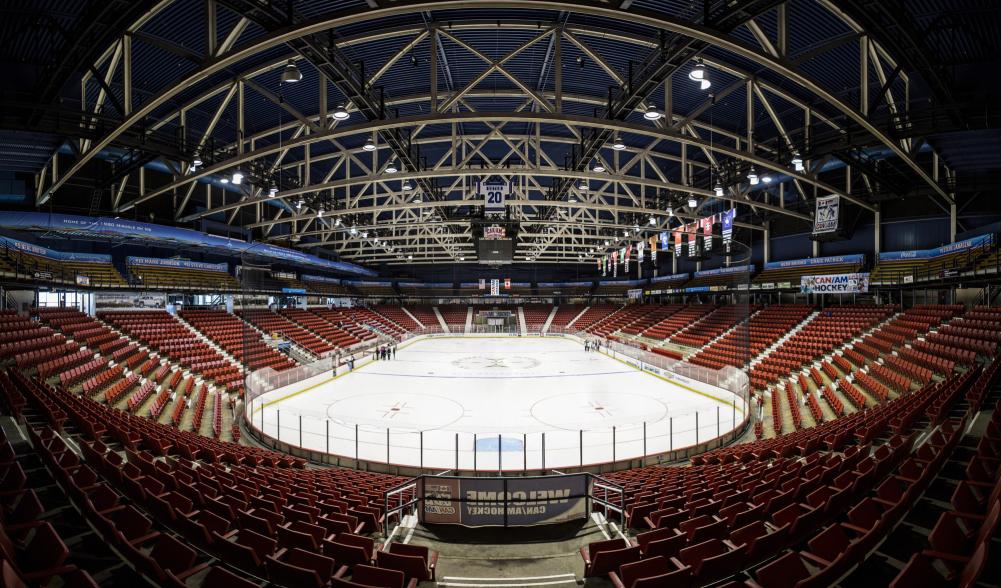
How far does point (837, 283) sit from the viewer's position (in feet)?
76.2

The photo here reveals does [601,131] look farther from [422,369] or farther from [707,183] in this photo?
[422,369]

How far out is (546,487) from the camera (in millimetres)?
6176

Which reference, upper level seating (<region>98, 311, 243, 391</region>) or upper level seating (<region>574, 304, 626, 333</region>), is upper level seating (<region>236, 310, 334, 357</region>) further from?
upper level seating (<region>574, 304, 626, 333</region>)

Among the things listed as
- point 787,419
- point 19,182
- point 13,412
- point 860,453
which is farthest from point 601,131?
point 19,182

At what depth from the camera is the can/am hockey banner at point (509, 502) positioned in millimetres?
6148

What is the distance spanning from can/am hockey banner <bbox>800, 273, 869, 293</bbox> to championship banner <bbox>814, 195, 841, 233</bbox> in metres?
6.94

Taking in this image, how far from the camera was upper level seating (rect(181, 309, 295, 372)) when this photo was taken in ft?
70.5

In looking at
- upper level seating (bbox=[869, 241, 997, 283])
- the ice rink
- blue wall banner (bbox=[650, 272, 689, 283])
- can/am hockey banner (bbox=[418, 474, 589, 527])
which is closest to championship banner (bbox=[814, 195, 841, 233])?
upper level seating (bbox=[869, 241, 997, 283])

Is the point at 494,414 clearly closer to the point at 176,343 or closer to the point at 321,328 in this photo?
the point at 176,343

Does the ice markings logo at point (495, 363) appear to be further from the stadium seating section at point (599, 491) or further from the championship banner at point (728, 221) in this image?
the championship banner at point (728, 221)

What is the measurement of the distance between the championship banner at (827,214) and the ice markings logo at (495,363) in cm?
1685

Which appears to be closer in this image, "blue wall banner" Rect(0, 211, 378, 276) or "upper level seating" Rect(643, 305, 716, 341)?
"blue wall banner" Rect(0, 211, 378, 276)

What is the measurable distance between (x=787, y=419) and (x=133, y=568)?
16616 millimetres

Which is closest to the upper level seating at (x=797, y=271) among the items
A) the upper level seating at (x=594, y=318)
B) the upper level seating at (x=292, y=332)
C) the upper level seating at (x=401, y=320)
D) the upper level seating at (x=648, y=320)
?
the upper level seating at (x=648, y=320)
